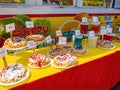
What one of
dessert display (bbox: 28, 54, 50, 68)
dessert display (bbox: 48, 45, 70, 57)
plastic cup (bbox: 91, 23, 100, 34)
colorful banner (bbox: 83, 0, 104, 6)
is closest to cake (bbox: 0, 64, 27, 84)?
dessert display (bbox: 28, 54, 50, 68)

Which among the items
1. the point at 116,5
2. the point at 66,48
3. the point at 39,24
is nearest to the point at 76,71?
the point at 66,48

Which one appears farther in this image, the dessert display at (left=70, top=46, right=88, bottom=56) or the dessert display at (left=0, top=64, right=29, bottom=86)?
the dessert display at (left=70, top=46, right=88, bottom=56)

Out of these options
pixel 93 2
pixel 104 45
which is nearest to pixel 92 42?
pixel 104 45

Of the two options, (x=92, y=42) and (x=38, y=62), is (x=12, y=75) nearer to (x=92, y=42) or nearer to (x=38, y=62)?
(x=38, y=62)

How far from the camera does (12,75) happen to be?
4.17 ft

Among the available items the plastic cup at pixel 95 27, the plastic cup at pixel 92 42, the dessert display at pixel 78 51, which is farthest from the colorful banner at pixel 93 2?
the dessert display at pixel 78 51

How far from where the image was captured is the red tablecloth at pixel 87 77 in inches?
54.9

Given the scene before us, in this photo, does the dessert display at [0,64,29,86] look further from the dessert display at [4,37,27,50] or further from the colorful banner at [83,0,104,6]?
the colorful banner at [83,0,104,6]

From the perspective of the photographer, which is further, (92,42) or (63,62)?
(92,42)

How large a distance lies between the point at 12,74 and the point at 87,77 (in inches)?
30.2

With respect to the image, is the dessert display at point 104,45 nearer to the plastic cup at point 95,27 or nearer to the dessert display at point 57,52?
the plastic cup at point 95,27

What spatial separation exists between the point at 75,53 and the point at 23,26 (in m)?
0.83

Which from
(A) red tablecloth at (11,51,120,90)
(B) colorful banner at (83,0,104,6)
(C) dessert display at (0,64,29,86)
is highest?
(B) colorful banner at (83,0,104,6)

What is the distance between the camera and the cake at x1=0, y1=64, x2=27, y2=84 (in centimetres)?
125
